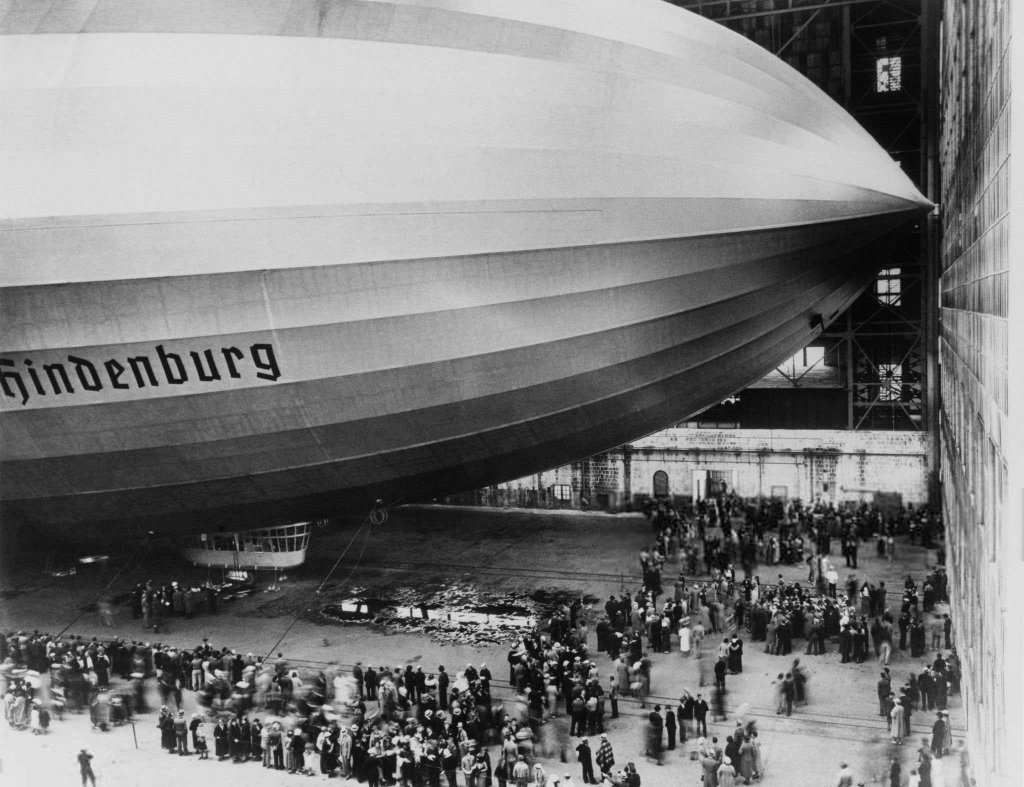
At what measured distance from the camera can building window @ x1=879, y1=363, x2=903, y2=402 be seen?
38.2 m

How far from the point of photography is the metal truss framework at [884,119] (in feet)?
120

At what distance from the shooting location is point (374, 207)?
1173cm

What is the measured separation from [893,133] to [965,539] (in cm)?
2766

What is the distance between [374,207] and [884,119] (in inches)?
1295

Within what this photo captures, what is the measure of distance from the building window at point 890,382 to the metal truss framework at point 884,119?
0.14ft

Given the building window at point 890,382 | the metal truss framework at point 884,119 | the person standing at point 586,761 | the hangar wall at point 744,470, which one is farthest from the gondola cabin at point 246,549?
the building window at point 890,382

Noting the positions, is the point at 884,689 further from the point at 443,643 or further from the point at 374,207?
the point at 374,207

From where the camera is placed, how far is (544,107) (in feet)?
39.3

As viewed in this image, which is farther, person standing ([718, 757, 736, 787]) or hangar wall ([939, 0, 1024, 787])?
person standing ([718, 757, 736, 787])

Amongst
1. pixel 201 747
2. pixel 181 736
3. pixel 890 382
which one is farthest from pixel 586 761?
pixel 890 382

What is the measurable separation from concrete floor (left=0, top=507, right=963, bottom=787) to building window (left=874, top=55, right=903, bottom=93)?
2034 centimetres

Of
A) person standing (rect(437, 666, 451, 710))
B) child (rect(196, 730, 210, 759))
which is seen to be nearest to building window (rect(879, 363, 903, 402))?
person standing (rect(437, 666, 451, 710))

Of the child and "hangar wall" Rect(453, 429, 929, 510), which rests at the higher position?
"hangar wall" Rect(453, 429, 929, 510)

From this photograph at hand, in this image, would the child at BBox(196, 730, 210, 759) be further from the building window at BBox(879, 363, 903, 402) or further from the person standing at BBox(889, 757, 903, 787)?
the building window at BBox(879, 363, 903, 402)
